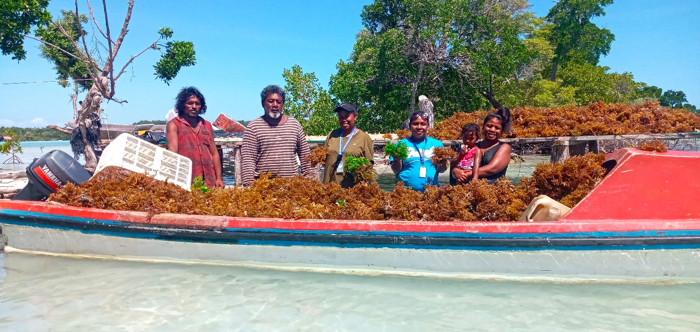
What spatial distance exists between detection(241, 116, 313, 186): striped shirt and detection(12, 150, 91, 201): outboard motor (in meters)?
1.94

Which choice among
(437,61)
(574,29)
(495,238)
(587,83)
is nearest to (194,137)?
(495,238)

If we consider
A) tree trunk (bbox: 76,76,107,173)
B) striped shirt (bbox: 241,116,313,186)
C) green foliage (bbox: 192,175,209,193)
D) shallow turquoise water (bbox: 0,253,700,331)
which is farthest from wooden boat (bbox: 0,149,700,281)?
tree trunk (bbox: 76,76,107,173)

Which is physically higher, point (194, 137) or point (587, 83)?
point (587, 83)

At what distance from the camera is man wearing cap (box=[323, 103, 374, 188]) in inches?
172

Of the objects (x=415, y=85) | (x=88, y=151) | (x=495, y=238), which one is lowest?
(x=495, y=238)

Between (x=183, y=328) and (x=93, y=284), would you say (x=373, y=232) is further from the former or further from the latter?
(x=93, y=284)

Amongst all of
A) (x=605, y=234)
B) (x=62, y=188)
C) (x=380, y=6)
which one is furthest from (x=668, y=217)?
(x=380, y=6)

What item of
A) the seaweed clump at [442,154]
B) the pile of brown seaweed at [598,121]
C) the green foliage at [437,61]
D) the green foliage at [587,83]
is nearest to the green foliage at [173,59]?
the green foliage at [437,61]

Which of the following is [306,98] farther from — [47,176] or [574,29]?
[574,29]

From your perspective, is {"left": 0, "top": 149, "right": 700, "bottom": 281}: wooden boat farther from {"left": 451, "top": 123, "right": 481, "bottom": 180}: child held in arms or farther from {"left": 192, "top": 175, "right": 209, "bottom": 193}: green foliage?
{"left": 451, "top": 123, "right": 481, "bottom": 180}: child held in arms

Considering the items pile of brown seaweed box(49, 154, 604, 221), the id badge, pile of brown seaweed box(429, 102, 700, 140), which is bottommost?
pile of brown seaweed box(49, 154, 604, 221)

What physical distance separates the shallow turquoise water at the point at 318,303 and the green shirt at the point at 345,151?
110cm

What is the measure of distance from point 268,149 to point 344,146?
0.84 m

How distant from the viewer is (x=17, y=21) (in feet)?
48.1
